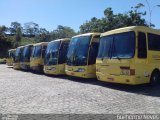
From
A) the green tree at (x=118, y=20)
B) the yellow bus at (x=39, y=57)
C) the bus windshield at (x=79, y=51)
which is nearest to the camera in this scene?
the bus windshield at (x=79, y=51)

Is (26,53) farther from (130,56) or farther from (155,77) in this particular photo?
(130,56)

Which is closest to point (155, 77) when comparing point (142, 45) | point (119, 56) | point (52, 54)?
point (142, 45)

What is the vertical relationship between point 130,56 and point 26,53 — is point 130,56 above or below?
below

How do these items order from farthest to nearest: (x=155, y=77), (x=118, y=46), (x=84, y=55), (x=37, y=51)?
(x=37, y=51) → (x=84, y=55) → (x=155, y=77) → (x=118, y=46)

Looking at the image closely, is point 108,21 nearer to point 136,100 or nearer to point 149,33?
point 149,33

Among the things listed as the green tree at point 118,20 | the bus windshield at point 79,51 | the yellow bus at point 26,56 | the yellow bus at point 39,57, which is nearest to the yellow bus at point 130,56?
the bus windshield at point 79,51

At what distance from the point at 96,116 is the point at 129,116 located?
84 cm

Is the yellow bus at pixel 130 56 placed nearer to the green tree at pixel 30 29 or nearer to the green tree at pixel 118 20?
the green tree at pixel 118 20

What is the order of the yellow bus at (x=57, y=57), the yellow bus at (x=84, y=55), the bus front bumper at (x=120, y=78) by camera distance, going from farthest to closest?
the yellow bus at (x=57, y=57)
the yellow bus at (x=84, y=55)
the bus front bumper at (x=120, y=78)

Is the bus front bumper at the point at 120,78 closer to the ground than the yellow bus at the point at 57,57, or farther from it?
closer to the ground

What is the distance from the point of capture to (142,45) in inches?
531

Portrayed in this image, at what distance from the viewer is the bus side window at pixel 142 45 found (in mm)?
13344

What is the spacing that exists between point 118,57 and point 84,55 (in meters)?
3.57

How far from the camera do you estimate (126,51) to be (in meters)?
13.5
